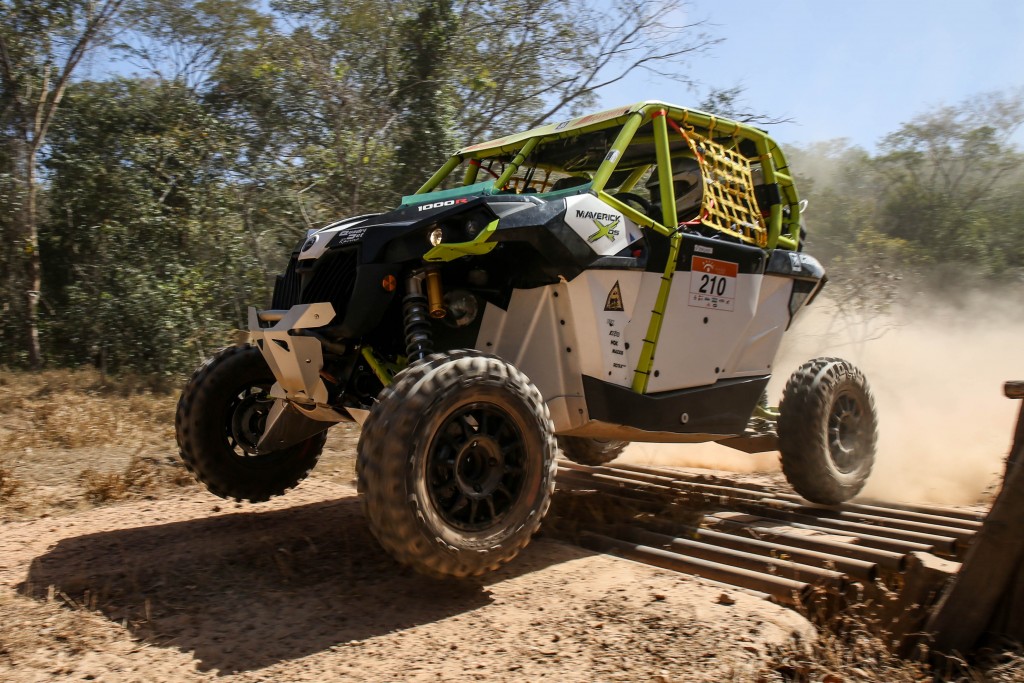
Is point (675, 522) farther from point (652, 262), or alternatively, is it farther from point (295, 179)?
point (295, 179)

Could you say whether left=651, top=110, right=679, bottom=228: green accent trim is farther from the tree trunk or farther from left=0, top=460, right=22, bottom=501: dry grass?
the tree trunk

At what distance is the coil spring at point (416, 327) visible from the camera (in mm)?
4344

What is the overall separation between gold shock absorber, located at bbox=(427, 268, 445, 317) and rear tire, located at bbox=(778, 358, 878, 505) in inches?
111

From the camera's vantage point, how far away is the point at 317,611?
154 inches

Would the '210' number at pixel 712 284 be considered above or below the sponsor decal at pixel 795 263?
below

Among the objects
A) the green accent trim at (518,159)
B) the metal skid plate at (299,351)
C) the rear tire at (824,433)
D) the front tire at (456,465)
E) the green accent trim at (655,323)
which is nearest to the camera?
the front tire at (456,465)

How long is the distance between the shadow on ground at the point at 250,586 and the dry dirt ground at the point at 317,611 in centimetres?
1

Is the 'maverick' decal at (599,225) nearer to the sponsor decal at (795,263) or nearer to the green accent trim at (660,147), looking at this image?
the green accent trim at (660,147)

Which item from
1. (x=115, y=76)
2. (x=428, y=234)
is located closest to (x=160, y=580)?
(x=428, y=234)

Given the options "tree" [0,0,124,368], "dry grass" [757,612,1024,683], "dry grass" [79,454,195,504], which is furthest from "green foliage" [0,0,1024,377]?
"dry grass" [757,612,1024,683]

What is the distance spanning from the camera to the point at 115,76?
48.3ft

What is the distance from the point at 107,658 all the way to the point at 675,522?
336cm

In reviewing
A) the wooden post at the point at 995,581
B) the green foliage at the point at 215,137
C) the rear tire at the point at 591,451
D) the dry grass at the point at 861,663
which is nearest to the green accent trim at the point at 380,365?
the dry grass at the point at 861,663

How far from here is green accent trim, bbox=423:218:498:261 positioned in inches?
166
